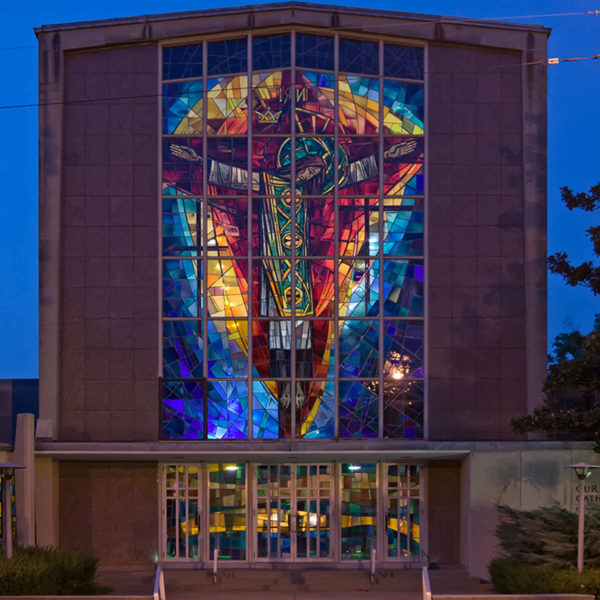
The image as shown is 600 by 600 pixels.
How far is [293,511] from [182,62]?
11199 millimetres

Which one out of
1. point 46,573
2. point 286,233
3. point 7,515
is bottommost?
point 46,573

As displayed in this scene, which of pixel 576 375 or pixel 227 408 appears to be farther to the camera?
pixel 227 408

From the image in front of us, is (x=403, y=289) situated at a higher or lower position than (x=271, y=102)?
lower

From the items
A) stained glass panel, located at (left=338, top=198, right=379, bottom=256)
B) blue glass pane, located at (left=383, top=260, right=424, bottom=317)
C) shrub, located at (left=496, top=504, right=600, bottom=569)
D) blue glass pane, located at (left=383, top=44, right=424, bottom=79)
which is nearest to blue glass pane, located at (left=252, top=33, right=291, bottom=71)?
blue glass pane, located at (left=383, top=44, right=424, bottom=79)

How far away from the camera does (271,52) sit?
21.7 meters

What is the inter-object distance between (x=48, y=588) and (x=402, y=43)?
14.5 m

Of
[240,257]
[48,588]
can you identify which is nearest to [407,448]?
[240,257]

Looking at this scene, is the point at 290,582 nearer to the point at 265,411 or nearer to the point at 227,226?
the point at 265,411

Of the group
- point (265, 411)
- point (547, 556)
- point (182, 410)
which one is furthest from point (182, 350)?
point (547, 556)

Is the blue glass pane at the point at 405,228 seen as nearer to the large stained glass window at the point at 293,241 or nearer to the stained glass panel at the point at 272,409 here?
the large stained glass window at the point at 293,241

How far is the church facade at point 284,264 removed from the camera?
21328 mm

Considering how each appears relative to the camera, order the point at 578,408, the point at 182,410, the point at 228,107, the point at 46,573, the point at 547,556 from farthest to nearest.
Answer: the point at 228,107 < the point at 182,410 < the point at 578,408 < the point at 547,556 < the point at 46,573

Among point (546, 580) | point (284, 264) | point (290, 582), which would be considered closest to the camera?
point (546, 580)

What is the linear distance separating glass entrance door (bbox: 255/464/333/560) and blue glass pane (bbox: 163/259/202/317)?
14.1 ft
